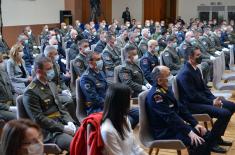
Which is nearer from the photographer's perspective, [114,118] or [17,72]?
[114,118]

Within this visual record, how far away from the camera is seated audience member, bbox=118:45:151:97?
5184 millimetres

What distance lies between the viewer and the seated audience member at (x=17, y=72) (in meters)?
5.50

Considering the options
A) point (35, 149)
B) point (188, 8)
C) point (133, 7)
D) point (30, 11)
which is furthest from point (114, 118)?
point (188, 8)

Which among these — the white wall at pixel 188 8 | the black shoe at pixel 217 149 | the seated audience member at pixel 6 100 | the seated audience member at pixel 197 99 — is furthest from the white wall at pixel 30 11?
the black shoe at pixel 217 149

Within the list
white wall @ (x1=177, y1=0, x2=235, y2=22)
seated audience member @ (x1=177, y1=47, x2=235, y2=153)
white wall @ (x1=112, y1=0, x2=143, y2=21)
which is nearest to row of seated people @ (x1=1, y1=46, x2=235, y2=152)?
seated audience member @ (x1=177, y1=47, x2=235, y2=153)

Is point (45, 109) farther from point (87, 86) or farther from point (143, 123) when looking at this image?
point (143, 123)

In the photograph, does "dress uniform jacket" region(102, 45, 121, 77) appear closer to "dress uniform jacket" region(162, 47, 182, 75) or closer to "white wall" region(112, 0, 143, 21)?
"dress uniform jacket" region(162, 47, 182, 75)

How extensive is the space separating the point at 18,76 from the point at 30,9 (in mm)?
10396

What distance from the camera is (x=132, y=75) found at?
5281mm

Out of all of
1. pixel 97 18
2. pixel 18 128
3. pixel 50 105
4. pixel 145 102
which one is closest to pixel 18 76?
pixel 50 105

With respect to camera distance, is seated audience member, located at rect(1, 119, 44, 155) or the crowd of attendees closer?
seated audience member, located at rect(1, 119, 44, 155)

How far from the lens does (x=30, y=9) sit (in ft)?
50.4

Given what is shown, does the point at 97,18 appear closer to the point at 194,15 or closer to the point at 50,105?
the point at 194,15

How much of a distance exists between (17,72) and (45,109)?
2316 mm
